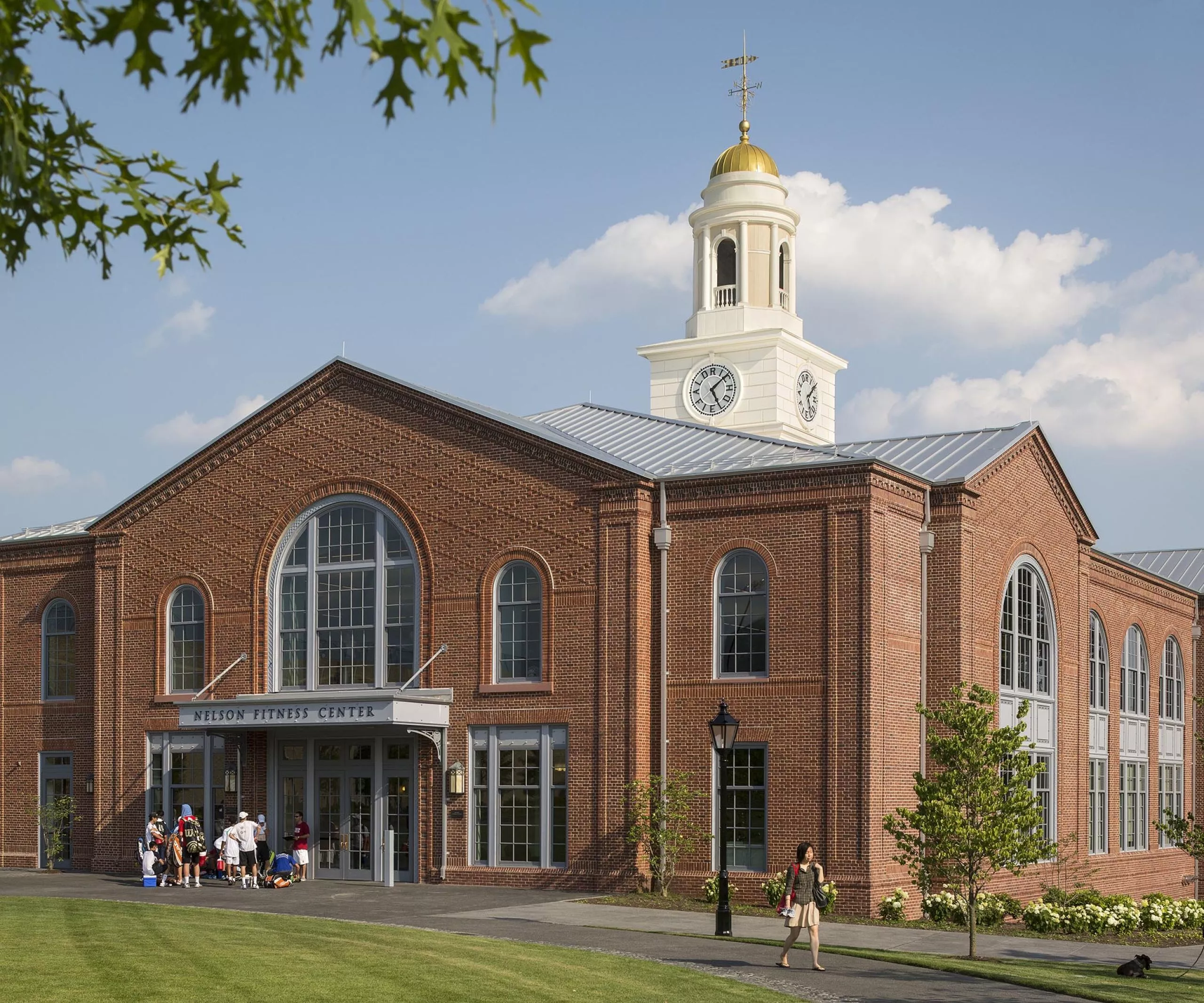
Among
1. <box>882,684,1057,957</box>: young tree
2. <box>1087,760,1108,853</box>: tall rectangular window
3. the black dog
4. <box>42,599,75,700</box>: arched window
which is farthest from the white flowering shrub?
<box>42,599,75,700</box>: arched window

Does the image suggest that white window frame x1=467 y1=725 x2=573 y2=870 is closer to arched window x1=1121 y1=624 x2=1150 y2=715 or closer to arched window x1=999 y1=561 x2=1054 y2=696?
arched window x1=999 y1=561 x2=1054 y2=696

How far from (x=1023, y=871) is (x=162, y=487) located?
69.8 ft

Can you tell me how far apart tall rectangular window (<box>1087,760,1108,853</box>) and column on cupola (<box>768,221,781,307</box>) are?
17597 millimetres

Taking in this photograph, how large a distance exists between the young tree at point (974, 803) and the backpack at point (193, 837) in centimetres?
1522

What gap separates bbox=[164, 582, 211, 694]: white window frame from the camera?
118 feet

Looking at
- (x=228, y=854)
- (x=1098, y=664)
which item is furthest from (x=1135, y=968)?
(x=1098, y=664)

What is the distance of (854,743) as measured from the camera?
94.1ft

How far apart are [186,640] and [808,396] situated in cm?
2459

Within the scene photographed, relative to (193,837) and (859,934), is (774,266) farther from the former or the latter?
(859,934)

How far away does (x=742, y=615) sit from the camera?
30453 millimetres


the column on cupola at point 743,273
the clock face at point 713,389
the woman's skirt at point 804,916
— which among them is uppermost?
the column on cupola at point 743,273

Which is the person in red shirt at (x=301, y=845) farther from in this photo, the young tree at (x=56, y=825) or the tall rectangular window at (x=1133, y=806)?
the tall rectangular window at (x=1133, y=806)

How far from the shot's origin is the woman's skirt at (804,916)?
68.3 feet

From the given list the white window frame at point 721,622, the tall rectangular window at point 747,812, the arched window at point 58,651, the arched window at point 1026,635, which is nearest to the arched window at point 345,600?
the white window frame at point 721,622
